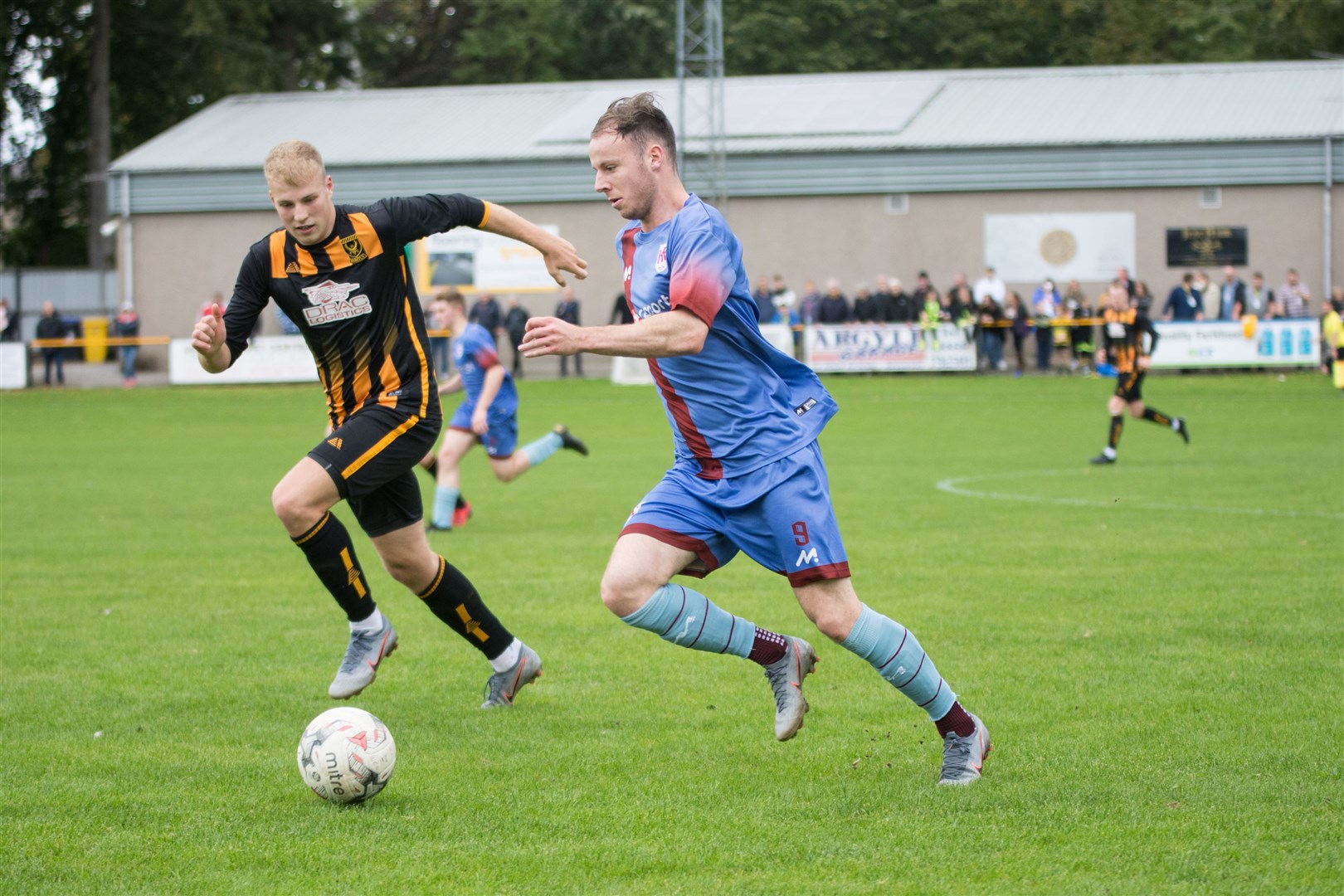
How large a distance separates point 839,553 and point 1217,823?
1.43 metres

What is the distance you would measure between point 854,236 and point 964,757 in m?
31.9

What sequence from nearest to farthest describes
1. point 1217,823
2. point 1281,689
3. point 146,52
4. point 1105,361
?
point 1217,823, point 1281,689, point 1105,361, point 146,52

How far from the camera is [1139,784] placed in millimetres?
5148

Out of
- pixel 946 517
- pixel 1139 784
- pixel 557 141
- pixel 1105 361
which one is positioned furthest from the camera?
pixel 557 141

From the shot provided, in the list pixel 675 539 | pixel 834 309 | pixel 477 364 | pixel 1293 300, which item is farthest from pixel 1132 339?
pixel 1293 300

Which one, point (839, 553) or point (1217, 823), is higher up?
point (839, 553)

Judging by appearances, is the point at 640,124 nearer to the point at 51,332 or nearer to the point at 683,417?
the point at 683,417

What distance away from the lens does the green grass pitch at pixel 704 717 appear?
4.47 m

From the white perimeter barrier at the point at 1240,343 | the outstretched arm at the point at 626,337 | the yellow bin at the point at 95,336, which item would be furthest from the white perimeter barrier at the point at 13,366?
the outstretched arm at the point at 626,337

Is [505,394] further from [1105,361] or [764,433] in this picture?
[1105,361]

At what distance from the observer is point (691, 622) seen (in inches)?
210

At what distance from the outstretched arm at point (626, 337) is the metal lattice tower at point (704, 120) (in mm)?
28358

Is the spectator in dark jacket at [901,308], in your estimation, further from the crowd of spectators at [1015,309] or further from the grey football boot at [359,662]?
the grey football boot at [359,662]

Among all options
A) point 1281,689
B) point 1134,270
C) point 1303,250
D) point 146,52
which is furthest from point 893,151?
point 1281,689
